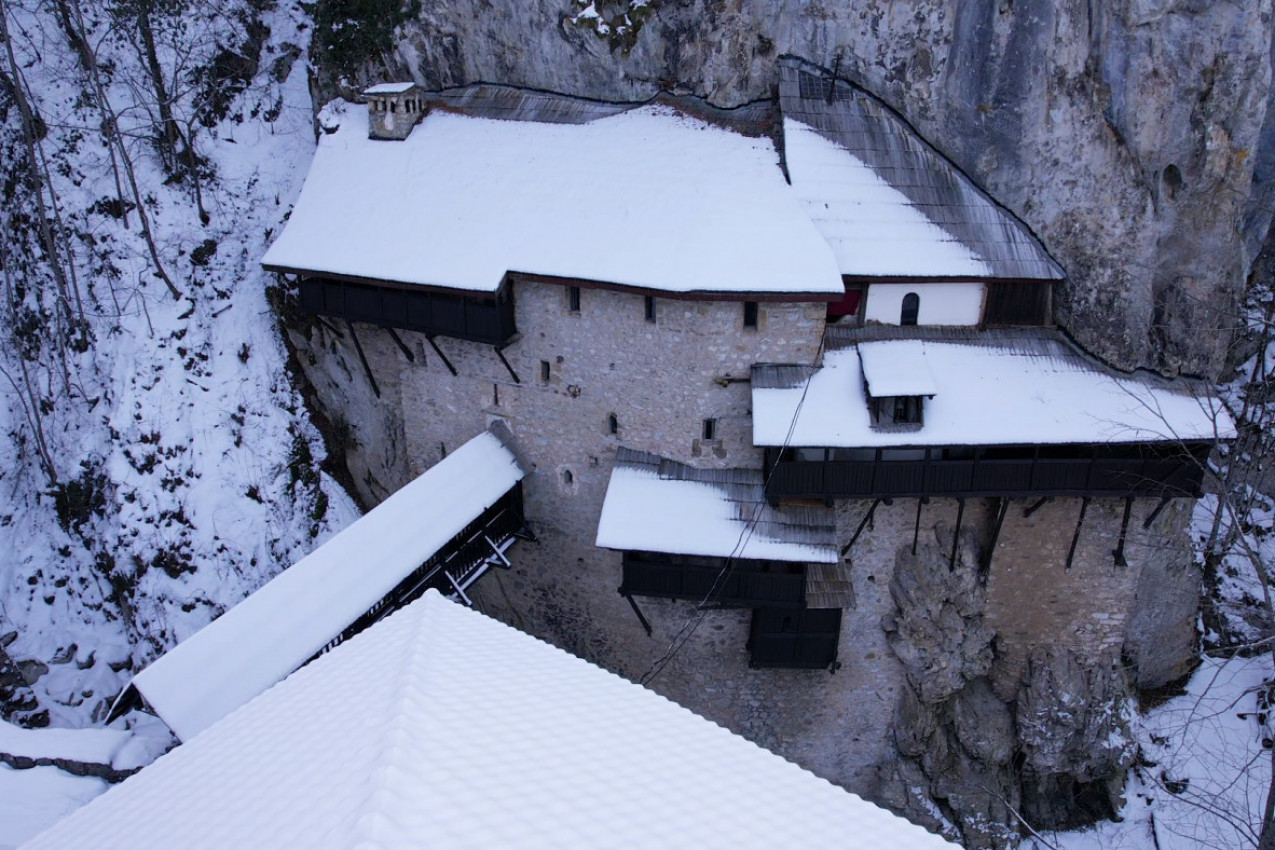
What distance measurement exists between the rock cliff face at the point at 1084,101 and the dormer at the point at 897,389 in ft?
11.6

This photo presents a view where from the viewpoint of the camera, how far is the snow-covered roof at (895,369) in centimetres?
1298

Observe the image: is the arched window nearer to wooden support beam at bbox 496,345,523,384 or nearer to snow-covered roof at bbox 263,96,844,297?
snow-covered roof at bbox 263,96,844,297

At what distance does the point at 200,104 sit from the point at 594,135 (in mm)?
11770

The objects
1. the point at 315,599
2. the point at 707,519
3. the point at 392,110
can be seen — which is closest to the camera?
the point at 315,599

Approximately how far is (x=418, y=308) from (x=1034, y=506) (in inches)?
457

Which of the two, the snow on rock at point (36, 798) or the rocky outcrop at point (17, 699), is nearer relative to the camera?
the snow on rock at point (36, 798)

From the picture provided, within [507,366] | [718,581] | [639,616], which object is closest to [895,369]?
[718,581]

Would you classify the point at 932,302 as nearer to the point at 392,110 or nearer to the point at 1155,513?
the point at 1155,513

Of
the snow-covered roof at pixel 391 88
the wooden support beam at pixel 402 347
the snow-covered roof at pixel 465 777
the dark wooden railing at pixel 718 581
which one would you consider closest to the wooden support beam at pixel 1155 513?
the dark wooden railing at pixel 718 581

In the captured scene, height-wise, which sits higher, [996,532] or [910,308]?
[910,308]

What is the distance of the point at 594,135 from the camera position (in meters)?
16.0

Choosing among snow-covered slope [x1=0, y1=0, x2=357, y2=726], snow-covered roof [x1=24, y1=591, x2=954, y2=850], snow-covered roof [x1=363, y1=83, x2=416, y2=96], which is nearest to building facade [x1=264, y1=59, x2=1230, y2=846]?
snow-covered roof [x1=363, y1=83, x2=416, y2=96]

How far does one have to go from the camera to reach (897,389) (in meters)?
13.0

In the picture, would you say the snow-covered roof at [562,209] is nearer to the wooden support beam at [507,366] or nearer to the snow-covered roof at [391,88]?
the snow-covered roof at [391,88]
